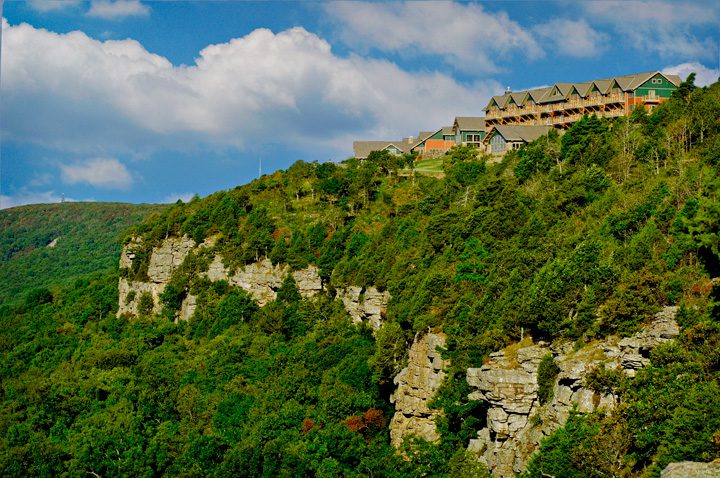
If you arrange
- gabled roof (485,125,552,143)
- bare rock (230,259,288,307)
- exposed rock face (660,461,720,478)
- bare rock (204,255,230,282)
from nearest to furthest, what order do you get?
exposed rock face (660,461,720,478) < bare rock (230,259,288,307) < gabled roof (485,125,552,143) < bare rock (204,255,230,282)

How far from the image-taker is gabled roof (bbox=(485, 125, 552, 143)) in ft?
286

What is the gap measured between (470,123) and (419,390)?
60.8m

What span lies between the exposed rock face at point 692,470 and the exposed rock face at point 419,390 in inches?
929

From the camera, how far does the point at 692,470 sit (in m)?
24.9

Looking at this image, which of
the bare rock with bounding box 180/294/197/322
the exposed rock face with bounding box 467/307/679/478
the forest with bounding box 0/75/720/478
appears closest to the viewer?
the forest with bounding box 0/75/720/478

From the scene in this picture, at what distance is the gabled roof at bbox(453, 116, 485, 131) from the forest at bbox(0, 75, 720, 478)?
999 cm

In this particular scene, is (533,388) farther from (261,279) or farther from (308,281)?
(261,279)

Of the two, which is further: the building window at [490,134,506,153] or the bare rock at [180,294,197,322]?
the bare rock at [180,294,197,322]

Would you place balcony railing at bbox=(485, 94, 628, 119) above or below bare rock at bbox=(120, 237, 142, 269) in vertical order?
above

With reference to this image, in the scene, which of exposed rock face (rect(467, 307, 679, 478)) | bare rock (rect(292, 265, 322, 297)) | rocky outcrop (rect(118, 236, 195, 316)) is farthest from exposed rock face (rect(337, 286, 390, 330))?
rocky outcrop (rect(118, 236, 195, 316))

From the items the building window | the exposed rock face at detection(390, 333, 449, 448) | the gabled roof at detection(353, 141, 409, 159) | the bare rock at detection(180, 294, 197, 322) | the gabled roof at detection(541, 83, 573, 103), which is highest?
the gabled roof at detection(541, 83, 573, 103)

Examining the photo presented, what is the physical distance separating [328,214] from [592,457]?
57.6m

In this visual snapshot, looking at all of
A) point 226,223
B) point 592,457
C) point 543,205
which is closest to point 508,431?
point 592,457

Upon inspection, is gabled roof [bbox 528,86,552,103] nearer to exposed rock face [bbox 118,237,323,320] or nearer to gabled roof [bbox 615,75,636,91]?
gabled roof [bbox 615,75,636,91]
